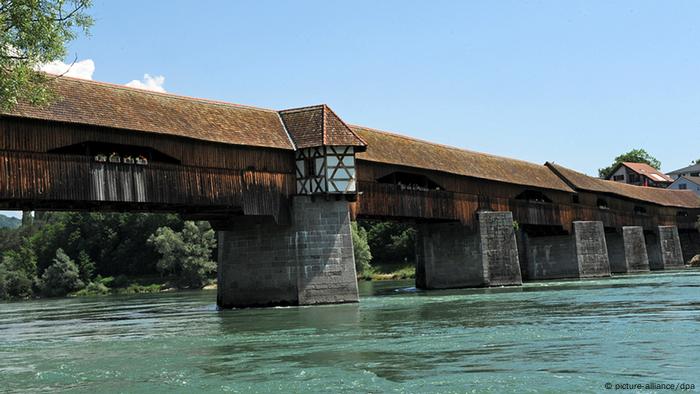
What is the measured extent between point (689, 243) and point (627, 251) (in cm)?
1793

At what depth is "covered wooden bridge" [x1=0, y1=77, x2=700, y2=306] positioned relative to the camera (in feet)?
66.1

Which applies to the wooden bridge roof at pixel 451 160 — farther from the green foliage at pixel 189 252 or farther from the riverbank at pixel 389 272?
the green foliage at pixel 189 252

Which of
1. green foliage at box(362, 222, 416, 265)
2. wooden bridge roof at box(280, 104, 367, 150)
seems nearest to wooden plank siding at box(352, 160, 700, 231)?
wooden bridge roof at box(280, 104, 367, 150)

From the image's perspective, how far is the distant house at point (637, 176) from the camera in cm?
8856

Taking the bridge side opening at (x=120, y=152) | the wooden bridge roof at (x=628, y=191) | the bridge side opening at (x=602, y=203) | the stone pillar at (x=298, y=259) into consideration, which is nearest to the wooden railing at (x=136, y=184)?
the bridge side opening at (x=120, y=152)

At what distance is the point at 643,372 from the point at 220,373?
5.37 m

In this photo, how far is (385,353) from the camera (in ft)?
37.4

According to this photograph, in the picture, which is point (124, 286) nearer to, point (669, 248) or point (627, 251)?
point (627, 251)

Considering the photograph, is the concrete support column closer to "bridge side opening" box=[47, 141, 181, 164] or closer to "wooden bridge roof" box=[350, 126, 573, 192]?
"wooden bridge roof" box=[350, 126, 573, 192]

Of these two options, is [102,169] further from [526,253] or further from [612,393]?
[526,253]

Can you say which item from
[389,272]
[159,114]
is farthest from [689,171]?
[159,114]

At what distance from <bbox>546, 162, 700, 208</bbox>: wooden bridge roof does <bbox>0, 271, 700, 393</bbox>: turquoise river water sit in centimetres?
2554

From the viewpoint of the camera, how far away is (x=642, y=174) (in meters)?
88.4

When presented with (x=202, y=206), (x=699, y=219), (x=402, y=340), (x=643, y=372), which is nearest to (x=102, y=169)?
(x=202, y=206)
